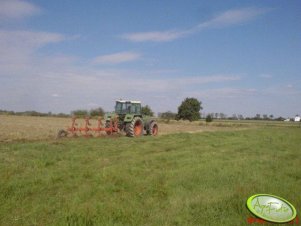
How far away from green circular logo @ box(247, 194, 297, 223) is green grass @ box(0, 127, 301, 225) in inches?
8.8

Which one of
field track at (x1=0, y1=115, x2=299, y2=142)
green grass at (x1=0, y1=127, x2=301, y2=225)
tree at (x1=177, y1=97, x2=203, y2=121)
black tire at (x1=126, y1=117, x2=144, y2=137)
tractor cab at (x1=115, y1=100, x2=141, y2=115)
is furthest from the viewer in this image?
tree at (x1=177, y1=97, x2=203, y2=121)

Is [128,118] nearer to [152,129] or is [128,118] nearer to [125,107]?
[125,107]

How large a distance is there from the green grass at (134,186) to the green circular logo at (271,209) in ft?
0.74

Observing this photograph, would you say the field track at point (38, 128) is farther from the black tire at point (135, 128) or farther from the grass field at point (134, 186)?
the grass field at point (134, 186)

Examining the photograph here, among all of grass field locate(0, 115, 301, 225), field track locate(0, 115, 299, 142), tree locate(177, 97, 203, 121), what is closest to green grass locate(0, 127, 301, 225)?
grass field locate(0, 115, 301, 225)

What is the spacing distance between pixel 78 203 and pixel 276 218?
12.6 ft

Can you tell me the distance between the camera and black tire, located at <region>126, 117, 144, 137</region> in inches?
964

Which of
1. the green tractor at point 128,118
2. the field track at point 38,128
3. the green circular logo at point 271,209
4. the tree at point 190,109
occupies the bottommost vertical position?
the green circular logo at point 271,209

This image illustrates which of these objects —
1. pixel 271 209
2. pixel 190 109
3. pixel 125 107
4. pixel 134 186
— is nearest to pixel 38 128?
pixel 125 107

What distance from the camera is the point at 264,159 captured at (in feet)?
48.6

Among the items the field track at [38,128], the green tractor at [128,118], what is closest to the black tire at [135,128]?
the green tractor at [128,118]

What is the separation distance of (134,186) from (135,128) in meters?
16.2

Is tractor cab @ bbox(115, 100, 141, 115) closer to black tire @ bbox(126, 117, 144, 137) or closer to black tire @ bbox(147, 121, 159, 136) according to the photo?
black tire @ bbox(126, 117, 144, 137)

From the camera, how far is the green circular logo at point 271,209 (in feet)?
23.1
